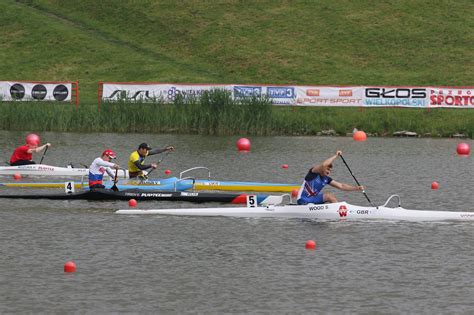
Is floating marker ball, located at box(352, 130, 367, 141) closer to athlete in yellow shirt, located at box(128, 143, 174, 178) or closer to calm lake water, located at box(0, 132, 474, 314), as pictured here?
calm lake water, located at box(0, 132, 474, 314)

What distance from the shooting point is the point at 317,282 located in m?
22.7

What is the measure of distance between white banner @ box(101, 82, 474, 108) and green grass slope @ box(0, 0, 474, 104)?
12271mm

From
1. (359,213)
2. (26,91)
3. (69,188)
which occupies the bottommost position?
(359,213)

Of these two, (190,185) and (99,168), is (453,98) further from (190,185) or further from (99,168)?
(99,168)

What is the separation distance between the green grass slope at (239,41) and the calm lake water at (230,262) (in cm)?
4063

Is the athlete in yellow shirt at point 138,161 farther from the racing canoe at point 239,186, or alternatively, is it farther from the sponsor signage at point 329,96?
the sponsor signage at point 329,96

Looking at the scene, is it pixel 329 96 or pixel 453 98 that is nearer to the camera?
pixel 453 98

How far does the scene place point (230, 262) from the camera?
24.9 m

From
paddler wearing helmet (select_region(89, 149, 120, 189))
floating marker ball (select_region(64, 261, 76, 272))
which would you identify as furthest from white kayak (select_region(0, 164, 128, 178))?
floating marker ball (select_region(64, 261, 76, 272))

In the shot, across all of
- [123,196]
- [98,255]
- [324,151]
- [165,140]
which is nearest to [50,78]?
[165,140]

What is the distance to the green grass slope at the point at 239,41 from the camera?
78312 mm

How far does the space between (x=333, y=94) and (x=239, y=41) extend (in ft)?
79.1

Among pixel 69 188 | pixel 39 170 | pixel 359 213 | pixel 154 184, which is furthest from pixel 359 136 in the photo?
pixel 359 213

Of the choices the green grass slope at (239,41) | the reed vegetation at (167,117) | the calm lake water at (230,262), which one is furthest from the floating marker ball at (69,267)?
the green grass slope at (239,41)
